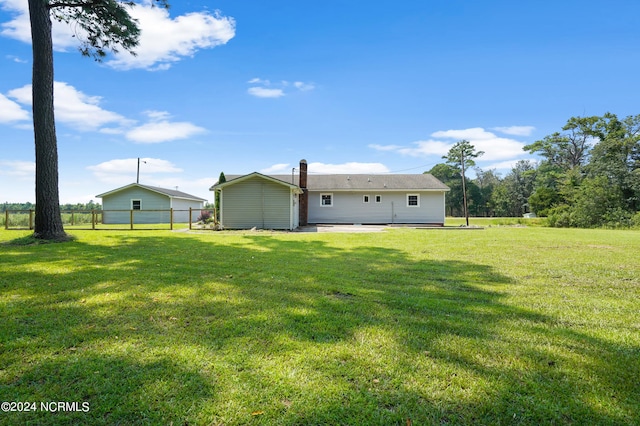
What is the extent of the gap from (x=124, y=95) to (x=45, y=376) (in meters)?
16.7

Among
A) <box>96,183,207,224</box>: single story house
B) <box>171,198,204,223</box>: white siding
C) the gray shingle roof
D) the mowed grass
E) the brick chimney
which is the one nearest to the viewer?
the mowed grass

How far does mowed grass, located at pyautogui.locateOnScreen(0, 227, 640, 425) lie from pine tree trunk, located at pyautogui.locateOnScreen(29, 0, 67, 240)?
5446mm

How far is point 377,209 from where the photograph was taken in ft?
73.6

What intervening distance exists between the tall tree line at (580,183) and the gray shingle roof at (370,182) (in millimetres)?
11281

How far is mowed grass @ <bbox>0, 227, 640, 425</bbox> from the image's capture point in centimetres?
172

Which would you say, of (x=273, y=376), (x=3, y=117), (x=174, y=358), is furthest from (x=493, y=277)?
(x=3, y=117)

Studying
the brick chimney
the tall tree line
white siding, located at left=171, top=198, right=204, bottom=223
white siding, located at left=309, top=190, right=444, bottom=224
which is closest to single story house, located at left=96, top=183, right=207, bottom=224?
white siding, located at left=171, top=198, right=204, bottom=223

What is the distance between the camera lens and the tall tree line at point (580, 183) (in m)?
22.9

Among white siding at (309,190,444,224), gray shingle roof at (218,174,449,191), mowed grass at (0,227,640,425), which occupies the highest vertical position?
gray shingle roof at (218,174,449,191)

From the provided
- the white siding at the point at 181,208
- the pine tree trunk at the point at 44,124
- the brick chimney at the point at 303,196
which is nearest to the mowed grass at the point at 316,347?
the pine tree trunk at the point at 44,124

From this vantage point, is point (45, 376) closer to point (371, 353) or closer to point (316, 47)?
point (371, 353)

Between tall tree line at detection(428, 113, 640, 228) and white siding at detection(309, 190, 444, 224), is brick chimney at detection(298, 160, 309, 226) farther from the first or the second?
tall tree line at detection(428, 113, 640, 228)

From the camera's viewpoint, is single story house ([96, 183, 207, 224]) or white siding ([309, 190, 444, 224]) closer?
white siding ([309, 190, 444, 224])

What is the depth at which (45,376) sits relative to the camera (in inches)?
77.7
